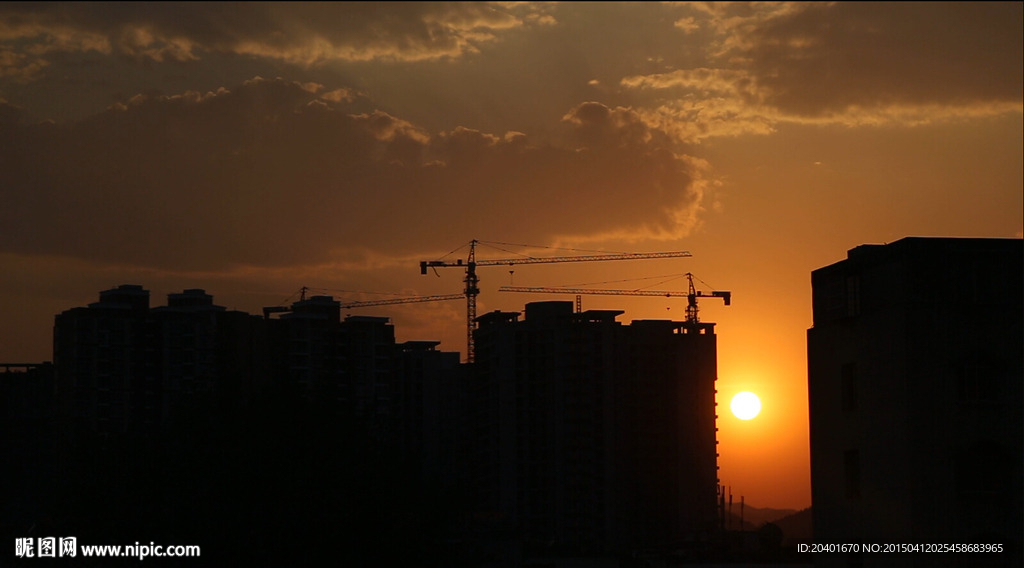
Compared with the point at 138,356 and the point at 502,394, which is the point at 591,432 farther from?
the point at 138,356

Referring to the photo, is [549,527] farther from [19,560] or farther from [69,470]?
[19,560]

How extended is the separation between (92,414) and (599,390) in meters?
44.7

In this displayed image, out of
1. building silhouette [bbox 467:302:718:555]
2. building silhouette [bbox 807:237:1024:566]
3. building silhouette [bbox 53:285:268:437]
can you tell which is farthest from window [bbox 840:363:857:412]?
building silhouette [bbox 467:302:718:555]

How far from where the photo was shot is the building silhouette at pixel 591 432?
359 ft

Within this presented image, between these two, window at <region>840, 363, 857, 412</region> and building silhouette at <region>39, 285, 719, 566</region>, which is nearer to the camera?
window at <region>840, 363, 857, 412</region>

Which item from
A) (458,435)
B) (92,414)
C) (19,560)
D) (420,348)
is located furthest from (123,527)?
(420,348)

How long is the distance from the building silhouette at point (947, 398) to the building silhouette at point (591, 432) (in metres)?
71.8

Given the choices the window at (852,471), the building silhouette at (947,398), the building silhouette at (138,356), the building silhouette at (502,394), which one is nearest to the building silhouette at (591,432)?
the building silhouette at (502,394)

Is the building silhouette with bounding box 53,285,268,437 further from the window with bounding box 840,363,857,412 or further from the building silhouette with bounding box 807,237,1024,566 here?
the building silhouette with bounding box 807,237,1024,566

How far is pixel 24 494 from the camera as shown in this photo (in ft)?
294

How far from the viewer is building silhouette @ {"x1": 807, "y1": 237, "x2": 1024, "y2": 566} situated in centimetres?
3369

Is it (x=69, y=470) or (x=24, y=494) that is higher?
(x=69, y=470)

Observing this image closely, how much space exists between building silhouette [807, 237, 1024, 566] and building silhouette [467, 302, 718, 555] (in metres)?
71.8

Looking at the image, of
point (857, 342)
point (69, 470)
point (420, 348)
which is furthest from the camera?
point (420, 348)
